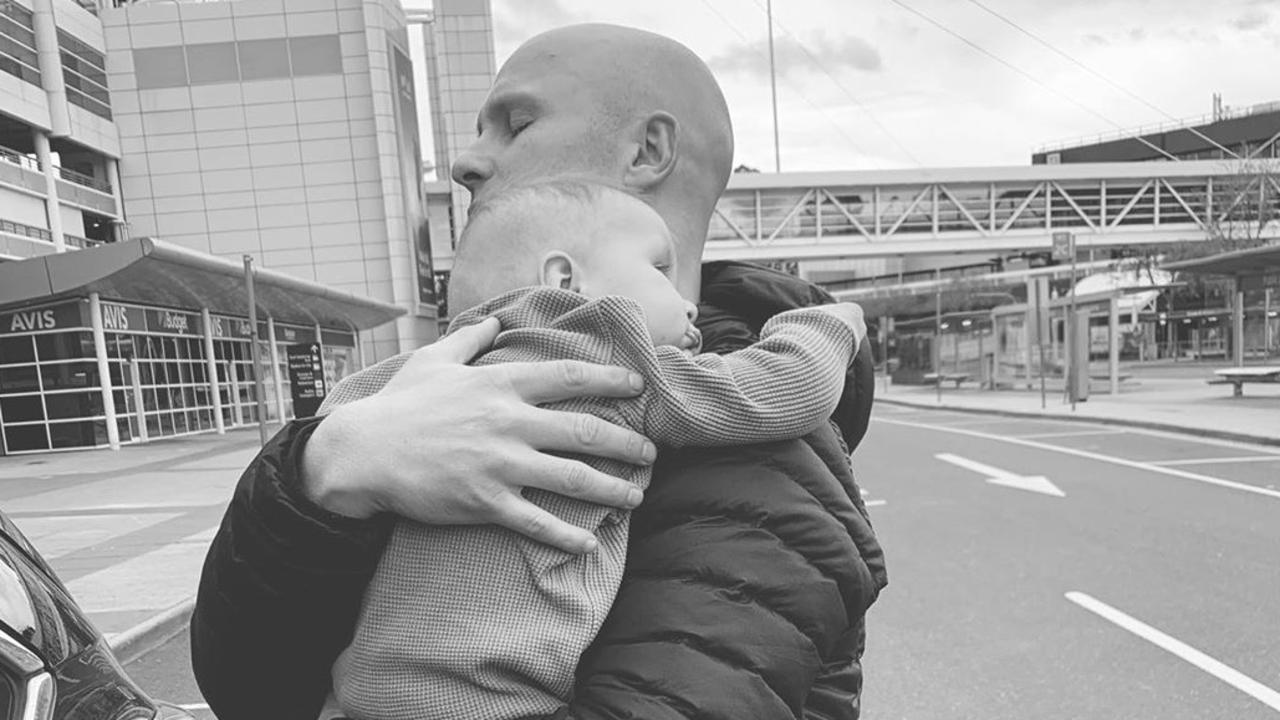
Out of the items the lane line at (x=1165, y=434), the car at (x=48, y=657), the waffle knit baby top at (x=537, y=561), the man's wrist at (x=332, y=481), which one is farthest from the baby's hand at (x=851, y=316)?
the lane line at (x=1165, y=434)

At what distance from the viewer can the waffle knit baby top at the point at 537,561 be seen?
2.43ft

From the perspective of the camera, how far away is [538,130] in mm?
1024

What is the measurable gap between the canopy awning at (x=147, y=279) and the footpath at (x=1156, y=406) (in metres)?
17.5

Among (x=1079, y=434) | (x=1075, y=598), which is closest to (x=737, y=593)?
(x=1075, y=598)

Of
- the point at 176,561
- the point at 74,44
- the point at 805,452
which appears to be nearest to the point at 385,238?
the point at 74,44

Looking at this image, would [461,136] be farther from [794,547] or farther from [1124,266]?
[794,547]

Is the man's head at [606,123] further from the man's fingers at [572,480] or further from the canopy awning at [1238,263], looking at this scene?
the canopy awning at [1238,263]

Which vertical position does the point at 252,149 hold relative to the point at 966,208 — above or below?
above

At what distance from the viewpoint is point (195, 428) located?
828 inches

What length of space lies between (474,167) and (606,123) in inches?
7.5

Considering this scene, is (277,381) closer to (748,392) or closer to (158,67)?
(158,67)

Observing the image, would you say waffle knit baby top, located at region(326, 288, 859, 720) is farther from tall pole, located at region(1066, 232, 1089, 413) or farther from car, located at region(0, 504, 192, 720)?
tall pole, located at region(1066, 232, 1089, 413)

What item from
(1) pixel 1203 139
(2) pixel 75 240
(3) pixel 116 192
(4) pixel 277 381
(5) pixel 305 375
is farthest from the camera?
(1) pixel 1203 139

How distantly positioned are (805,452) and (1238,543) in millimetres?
6416
